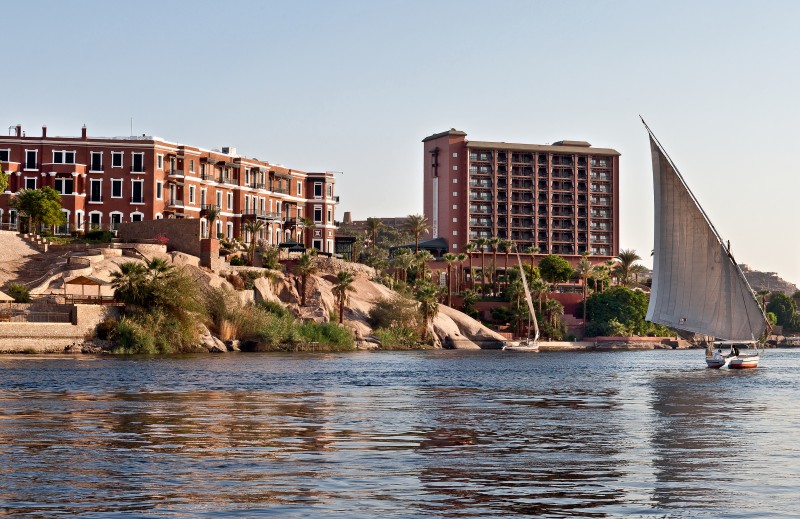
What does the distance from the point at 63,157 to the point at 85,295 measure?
34980 millimetres

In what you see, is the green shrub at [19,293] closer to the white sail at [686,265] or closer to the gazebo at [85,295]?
the gazebo at [85,295]

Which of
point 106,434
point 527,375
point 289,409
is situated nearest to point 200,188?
point 527,375

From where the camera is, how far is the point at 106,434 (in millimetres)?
30719

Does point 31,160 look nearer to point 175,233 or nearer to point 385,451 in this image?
point 175,233

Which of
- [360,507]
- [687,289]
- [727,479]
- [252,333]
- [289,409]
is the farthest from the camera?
[252,333]

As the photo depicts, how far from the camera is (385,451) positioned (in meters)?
27.8

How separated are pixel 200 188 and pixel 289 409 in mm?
98690

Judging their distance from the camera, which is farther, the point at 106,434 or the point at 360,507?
the point at 106,434

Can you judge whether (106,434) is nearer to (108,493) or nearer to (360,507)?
(108,493)

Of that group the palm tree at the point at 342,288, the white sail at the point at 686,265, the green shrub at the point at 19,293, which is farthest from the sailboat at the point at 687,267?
the palm tree at the point at 342,288

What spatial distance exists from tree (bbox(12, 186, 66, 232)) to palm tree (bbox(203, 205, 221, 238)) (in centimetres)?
1718

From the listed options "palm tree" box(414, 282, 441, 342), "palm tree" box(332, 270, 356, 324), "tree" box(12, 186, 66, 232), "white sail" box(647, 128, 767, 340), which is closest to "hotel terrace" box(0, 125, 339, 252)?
"tree" box(12, 186, 66, 232)

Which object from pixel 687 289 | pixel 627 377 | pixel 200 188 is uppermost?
pixel 200 188

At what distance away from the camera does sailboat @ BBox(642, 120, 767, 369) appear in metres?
72.6
